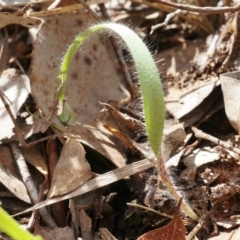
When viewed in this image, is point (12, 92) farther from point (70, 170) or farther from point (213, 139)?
point (213, 139)

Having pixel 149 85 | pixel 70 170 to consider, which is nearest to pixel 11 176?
pixel 70 170

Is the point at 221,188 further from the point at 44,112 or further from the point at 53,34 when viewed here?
the point at 53,34

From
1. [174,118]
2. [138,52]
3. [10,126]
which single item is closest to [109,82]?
[174,118]

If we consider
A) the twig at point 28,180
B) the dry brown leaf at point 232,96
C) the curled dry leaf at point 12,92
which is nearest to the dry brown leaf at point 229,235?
the dry brown leaf at point 232,96

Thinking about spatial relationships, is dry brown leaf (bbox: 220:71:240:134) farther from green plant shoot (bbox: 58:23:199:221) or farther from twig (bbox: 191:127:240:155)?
green plant shoot (bbox: 58:23:199:221)

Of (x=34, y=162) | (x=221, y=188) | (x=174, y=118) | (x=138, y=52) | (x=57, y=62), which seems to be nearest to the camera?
(x=138, y=52)
